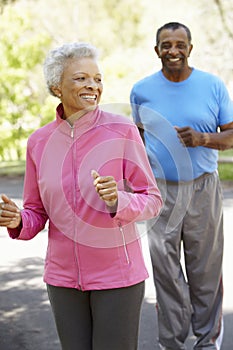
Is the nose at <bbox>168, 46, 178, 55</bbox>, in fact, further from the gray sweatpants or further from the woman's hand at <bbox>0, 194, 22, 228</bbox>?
the woman's hand at <bbox>0, 194, 22, 228</bbox>

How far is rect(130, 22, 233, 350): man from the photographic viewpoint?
14.7 feet

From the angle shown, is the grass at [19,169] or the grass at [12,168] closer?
the grass at [19,169]

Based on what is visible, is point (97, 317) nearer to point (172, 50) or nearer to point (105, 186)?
point (105, 186)

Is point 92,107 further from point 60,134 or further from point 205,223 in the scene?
point 205,223

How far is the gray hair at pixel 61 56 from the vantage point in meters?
3.16

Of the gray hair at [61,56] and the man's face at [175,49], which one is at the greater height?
the gray hair at [61,56]

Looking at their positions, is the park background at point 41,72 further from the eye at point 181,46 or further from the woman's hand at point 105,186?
the eye at point 181,46

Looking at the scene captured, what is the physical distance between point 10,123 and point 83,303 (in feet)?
61.7

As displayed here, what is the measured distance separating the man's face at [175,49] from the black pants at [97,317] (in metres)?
1.84

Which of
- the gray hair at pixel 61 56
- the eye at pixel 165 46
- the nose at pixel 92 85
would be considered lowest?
the eye at pixel 165 46

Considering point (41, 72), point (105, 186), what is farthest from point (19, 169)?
point (105, 186)

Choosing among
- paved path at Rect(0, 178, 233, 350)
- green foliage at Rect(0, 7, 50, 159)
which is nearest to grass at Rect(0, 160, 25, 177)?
green foliage at Rect(0, 7, 50, 159)

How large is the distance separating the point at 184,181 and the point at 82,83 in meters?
1.56

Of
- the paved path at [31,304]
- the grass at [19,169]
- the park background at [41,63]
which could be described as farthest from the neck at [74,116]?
the grass at [19,169]
